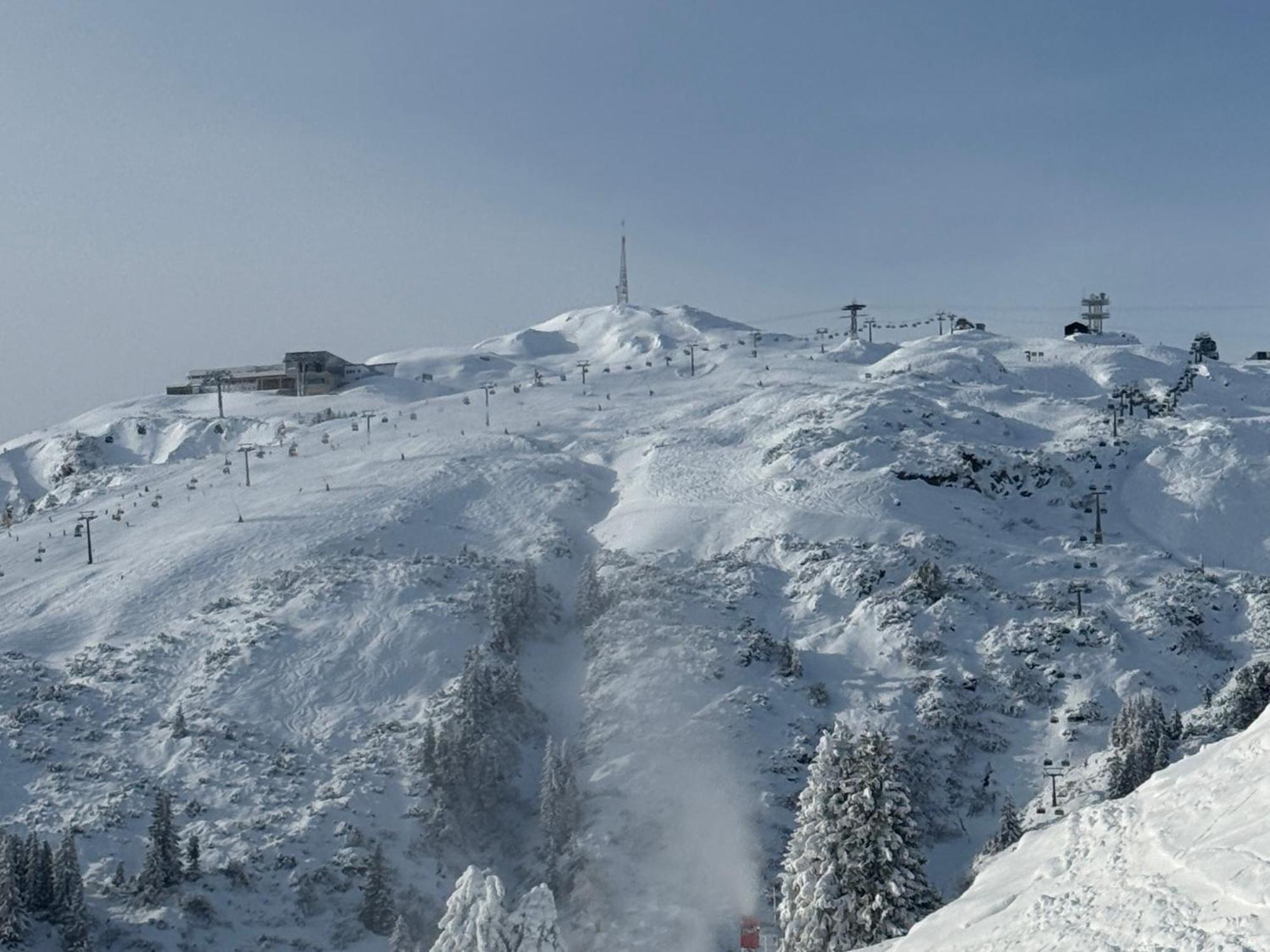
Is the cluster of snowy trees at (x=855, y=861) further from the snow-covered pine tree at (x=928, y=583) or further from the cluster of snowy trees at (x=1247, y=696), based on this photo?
the snow-covered pine tree at (x=928, y=583)

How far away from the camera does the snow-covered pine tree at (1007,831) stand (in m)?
47.8

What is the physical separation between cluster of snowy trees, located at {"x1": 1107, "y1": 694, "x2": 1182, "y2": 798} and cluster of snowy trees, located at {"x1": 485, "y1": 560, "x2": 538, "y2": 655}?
33277 millimetres

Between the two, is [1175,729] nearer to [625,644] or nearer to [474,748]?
[625,644]

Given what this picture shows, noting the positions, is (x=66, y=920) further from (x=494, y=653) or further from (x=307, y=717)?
(x=494, y=653)

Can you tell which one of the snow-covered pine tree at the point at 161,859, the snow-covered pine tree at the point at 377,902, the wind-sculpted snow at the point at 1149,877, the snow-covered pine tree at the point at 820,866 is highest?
the wind-sculpted snow at the point at 1149,877

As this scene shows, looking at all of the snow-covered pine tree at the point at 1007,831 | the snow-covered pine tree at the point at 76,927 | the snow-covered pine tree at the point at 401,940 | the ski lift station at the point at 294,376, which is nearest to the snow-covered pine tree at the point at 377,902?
the snow-covered pine tree at the point at 401,940

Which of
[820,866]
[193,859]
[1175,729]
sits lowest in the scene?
[193,859]

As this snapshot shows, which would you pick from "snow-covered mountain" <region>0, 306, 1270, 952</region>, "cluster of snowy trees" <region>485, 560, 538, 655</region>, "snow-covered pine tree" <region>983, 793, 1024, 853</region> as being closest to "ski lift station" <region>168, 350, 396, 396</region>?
"snow-covered mountain" <region>0, 306, 1270, 952</region>

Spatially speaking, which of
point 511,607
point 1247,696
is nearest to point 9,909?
point 511,607

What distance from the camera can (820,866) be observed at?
32.3 meters

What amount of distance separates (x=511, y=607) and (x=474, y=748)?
44.8ft

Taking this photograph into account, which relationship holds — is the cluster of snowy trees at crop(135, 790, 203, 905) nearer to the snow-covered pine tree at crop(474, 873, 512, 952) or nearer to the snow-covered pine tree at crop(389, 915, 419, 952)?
the snow-covered pine tree at crop(389, 915, 419, 952)

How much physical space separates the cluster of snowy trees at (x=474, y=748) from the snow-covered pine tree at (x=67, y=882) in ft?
49.7

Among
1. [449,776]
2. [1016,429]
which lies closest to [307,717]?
[449,776]
